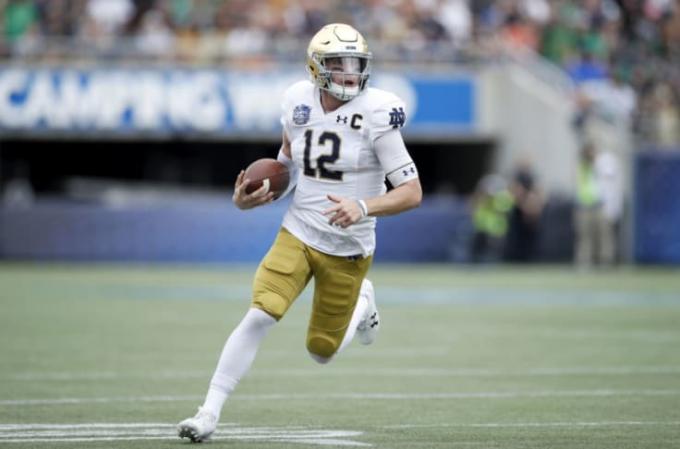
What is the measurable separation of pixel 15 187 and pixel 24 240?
319 cm

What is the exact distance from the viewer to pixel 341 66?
21.9 feet

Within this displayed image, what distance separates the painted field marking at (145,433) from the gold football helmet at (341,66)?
1.49 meters

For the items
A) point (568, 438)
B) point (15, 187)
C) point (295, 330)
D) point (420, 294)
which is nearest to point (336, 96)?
point (568, 438)

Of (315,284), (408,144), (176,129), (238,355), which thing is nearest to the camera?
(238,355)

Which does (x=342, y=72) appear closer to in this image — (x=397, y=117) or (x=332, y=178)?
(x=397, y=117)

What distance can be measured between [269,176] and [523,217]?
15.4 m

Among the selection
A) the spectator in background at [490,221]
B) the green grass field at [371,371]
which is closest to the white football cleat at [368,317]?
the green grass field at [371,371]

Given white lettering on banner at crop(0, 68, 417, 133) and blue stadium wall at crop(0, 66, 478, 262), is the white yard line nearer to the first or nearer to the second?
blue stadium wall at crop(0, 66, 478, 262)

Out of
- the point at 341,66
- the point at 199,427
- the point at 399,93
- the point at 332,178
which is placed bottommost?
the point at 199,427

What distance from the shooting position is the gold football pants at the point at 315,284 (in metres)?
6.49

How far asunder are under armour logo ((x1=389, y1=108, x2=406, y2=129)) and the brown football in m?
0.57

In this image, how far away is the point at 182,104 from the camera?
73.2 feet

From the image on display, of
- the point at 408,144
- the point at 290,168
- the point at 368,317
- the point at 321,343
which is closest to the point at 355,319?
the point at 368,317

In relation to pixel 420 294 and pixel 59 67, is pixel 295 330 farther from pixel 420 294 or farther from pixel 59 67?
pixel 59 67
